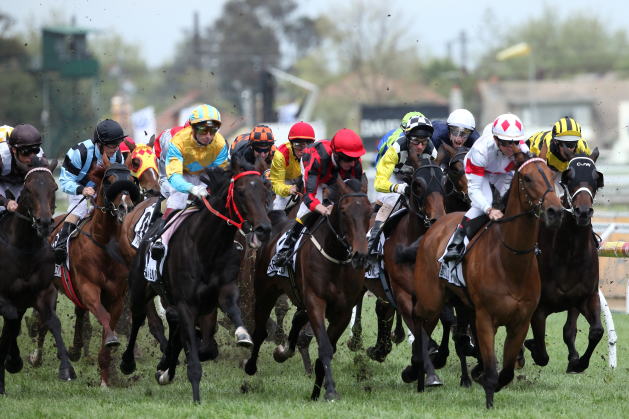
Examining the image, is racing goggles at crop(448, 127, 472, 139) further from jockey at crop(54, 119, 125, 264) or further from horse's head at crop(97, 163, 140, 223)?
jockey at crop(54, 119, 125, 264)

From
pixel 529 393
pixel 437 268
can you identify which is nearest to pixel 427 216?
pixel 437 268

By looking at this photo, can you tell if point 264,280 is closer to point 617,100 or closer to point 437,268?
point 437,268

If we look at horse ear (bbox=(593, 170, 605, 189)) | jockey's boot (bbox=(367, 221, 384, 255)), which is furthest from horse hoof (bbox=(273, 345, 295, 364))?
horse ear (bbox=(593, 170, 605, 189))

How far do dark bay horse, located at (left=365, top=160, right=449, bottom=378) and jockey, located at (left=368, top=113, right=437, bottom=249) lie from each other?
0.41 ft

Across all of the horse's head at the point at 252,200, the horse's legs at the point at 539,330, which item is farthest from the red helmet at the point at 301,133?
the horse's legs at the point at 539,330

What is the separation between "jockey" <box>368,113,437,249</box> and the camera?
31.8ft

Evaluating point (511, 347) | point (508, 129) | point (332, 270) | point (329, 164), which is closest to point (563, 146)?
point (508, 129)

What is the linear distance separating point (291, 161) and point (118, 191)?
5.74ft

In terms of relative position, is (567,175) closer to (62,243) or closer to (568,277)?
(568,277)

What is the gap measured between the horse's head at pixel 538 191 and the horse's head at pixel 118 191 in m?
3.80

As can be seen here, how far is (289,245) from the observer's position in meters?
9.62

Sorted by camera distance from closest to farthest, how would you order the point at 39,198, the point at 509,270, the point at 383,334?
the point at 509,270
the point at 39,198
the point at 383,334

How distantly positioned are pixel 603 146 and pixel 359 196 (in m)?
67.5

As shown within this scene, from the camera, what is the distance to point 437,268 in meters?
8.88
